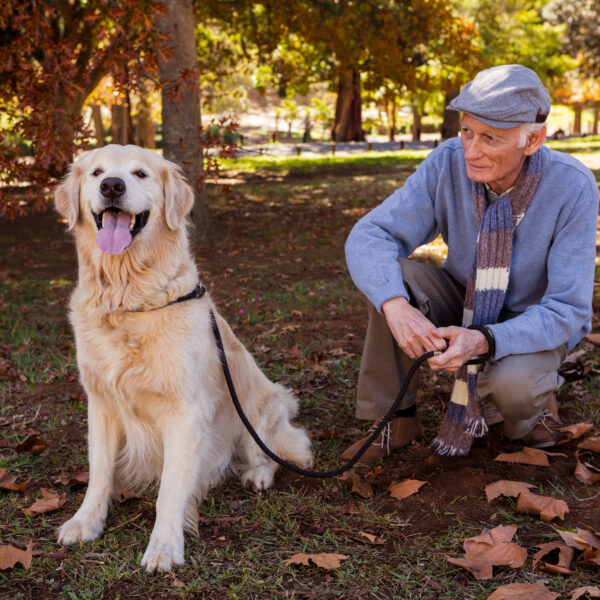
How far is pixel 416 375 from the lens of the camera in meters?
3.46

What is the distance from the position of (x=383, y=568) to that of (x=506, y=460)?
103cm

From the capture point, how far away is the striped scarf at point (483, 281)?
2949 mm

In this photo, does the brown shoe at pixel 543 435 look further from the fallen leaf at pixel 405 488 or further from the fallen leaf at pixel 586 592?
the fallen leaf at pixel 586 592

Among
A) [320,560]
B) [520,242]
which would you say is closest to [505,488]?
[320,560]

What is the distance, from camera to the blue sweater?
285cm

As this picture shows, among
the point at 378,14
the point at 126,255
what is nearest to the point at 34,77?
the point at 126,255

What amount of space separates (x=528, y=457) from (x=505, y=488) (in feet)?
1.21

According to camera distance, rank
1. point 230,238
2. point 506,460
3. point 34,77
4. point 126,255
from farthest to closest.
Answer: point 230,238
point 34,77
point 506,460
point 126,255

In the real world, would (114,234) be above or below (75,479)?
above

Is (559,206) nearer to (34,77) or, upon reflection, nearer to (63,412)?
(63,412)

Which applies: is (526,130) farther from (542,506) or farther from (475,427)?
(542,506)

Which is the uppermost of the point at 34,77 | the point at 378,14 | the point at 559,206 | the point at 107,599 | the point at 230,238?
the point at 378,14

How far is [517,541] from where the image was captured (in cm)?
250

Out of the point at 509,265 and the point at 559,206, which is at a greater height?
the point at 559,206
